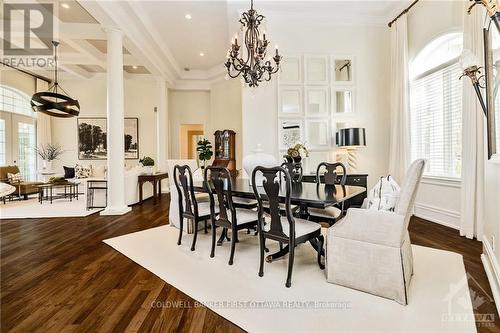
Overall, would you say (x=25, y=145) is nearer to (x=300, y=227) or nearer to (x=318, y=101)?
(x=318, y=101)

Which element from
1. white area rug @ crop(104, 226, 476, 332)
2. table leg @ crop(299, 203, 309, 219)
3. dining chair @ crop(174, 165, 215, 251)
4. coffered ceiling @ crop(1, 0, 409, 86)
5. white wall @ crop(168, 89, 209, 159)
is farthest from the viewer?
white wall @ crop(168, 89, 209, 159)

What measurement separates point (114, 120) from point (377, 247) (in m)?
4.85

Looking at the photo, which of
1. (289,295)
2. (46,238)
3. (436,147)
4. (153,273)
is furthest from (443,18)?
(46,238)

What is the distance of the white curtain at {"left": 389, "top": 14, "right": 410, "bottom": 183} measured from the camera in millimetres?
4516

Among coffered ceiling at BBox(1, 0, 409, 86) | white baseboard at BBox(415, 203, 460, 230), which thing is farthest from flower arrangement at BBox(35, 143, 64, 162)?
white baseboard at BBox(415, 203, 460, 230)

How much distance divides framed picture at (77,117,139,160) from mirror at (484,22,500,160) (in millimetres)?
8666

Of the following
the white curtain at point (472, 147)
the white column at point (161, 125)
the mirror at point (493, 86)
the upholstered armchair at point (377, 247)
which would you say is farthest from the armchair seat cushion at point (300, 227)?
the white column at point (161, 125)

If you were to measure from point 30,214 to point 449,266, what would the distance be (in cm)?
684

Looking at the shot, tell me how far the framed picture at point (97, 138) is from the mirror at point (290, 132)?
5.81 metres

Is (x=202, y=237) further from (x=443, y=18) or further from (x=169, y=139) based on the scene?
(x=169, y=139)

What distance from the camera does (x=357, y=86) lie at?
16.5 feet

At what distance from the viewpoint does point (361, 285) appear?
2.01 meters

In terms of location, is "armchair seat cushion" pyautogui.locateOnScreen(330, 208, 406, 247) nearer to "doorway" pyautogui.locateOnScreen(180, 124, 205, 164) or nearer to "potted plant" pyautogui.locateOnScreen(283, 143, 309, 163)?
"potted plant" pyautogui.locateOnScreen(283, 143, 309, 163)

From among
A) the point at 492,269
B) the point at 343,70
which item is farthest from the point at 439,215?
the point at 343,70
